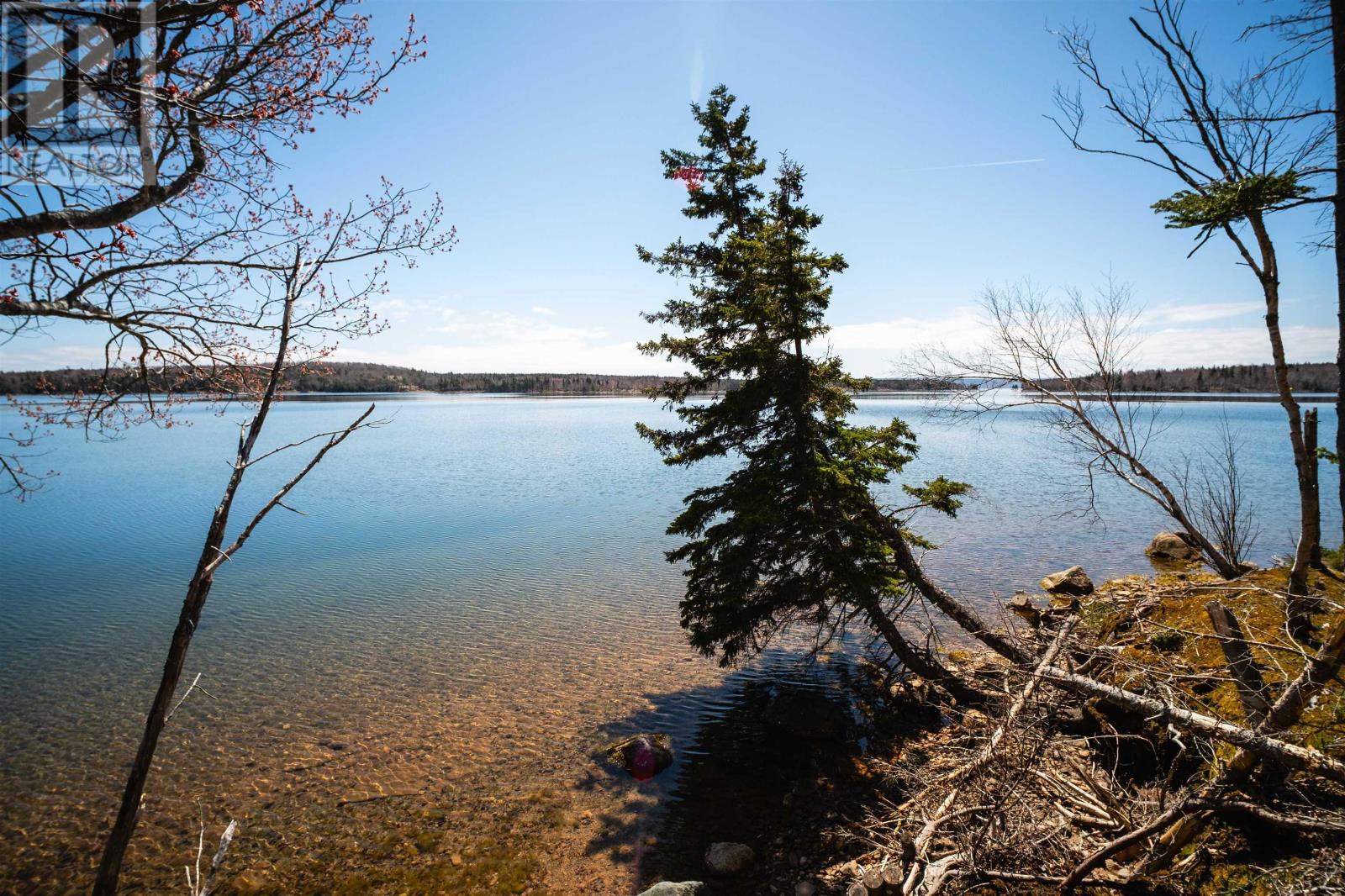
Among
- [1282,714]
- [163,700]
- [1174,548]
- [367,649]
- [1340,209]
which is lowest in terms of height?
[367,649]

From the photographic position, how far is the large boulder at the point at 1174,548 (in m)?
18.5

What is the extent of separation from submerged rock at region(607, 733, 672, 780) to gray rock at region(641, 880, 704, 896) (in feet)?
8.16

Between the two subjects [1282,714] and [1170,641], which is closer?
[1282,714]

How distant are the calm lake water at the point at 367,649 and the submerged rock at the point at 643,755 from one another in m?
0.27

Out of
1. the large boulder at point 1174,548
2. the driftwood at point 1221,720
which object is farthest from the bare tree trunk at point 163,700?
the large boulder at point 1174,548

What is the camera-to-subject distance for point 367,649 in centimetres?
1331

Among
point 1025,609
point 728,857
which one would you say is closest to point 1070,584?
point 1025,609

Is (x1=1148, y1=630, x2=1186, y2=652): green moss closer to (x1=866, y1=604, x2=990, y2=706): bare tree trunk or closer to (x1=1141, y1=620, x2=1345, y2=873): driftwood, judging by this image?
(x1=866, y1=604, x2=990, y2=706): bare tree trunk

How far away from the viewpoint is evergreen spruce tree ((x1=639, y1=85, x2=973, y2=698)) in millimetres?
9500

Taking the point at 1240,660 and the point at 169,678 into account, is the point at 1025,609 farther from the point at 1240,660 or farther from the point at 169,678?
the point at 169,678

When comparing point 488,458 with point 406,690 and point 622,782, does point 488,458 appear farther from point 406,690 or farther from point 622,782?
point 622,782

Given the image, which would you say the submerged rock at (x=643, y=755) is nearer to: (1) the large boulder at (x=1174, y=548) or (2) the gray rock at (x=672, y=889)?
(2) the gray rock at (x=672, y=889)

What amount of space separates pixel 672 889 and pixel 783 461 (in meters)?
6.23

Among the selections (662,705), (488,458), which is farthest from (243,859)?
(488,458)
